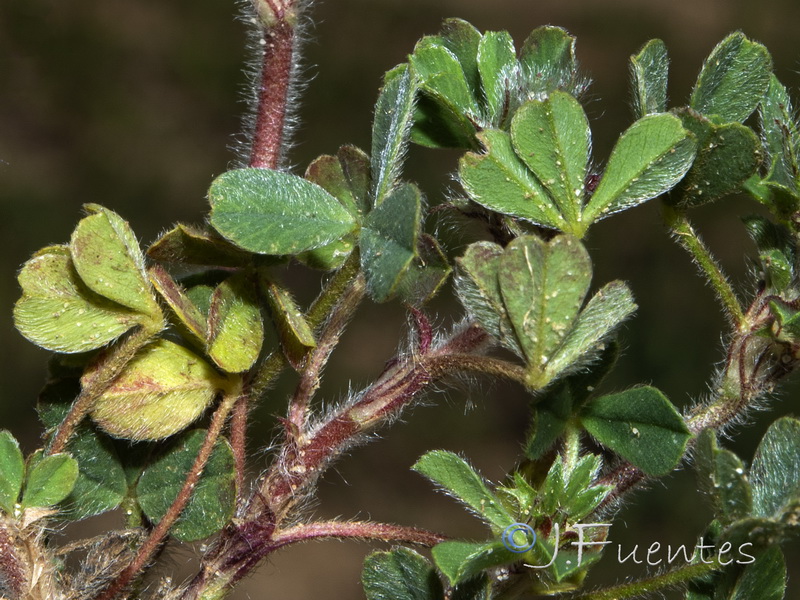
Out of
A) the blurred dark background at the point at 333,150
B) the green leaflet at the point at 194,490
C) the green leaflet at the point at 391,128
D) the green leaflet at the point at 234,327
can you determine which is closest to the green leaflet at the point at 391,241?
the green leaflet at the point at 391,128

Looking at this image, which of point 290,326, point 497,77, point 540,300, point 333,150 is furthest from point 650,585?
point 333,150

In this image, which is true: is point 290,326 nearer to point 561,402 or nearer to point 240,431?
point 240,431

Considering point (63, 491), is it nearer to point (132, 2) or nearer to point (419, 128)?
point (419, 128)

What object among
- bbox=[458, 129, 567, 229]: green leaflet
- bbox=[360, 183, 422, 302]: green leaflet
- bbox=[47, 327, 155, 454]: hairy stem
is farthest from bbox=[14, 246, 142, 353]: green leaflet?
bbox=[458, 129, 567, 229]: green leaflet

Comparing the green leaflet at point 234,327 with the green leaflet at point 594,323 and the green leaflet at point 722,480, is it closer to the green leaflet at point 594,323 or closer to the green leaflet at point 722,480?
the green leaflet at point 594,323

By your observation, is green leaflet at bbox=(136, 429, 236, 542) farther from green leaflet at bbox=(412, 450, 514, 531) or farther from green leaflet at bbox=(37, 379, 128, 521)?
green leaflet at bbox=(412, 450, 514, 531)

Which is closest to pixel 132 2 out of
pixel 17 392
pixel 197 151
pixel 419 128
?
pixel 197 151

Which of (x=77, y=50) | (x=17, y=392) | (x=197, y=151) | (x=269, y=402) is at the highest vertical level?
(x=77, y=50)
